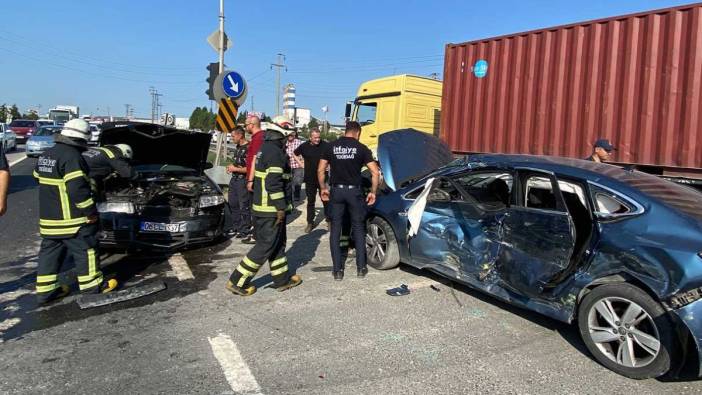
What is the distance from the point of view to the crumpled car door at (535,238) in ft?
12.3

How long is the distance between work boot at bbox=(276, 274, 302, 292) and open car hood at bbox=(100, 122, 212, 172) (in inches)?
105

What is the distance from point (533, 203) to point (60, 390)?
3.61 meters

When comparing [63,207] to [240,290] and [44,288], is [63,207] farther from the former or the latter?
[240,290]

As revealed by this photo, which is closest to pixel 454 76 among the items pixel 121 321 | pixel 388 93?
pixel 388 93

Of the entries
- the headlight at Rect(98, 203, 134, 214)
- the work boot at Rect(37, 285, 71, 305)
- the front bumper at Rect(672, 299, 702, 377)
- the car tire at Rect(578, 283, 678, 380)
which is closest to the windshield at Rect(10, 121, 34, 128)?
the headlight at Rect(98, 203, 134, 214)

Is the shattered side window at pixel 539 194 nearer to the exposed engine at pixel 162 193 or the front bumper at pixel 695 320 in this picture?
the front bumper at pixel 695 320

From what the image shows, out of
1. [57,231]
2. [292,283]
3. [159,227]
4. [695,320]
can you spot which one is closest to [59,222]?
[57,231]

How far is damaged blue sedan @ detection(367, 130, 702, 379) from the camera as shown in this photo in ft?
10.2

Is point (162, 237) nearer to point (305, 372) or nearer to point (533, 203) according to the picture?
point (305, 372)

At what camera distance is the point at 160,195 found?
6723mm

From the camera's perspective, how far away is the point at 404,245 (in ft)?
17.7

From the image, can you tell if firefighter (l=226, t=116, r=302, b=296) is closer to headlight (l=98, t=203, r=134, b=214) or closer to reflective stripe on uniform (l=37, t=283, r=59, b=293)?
reflective stripe on uniform (l=37, t=283, r=59, b=293)

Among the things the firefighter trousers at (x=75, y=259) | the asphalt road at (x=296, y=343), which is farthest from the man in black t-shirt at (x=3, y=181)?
the asphalt road at (x=296, y=343)

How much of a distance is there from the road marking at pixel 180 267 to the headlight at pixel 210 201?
74 centimetres
